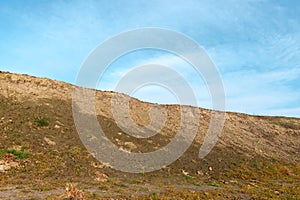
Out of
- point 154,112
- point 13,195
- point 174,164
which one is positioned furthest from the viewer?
point 154,112

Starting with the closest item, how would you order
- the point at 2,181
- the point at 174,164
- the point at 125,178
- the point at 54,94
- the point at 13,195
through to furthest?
the point at 13,195 < the point at 2,181 < the point at 125,178 < the point at 174,164 < the point at 54,94

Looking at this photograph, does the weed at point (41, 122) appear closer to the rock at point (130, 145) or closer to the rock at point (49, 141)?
the rock at point (49, 141)

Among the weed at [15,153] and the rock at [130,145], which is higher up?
the rock at [130,145]

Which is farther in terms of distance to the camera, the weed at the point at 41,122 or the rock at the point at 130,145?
the rock at the point at 130,145

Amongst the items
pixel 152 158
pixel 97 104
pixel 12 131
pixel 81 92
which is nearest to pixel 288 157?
pixel 152 158

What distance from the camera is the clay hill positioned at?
24094mm

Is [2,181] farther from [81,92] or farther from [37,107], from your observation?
[81,92]

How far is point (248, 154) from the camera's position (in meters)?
47.5

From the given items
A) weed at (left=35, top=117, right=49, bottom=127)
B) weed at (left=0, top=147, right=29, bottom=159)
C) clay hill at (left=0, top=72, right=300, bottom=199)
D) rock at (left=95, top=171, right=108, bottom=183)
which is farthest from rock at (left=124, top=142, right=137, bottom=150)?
weed at (left=0, top=147, right=29, bottom=159)

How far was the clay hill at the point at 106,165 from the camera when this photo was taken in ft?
79.0

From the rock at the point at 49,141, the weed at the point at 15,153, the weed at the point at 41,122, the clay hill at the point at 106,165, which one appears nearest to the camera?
the clay hill at the point at 106,165

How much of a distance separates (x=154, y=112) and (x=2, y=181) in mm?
33263

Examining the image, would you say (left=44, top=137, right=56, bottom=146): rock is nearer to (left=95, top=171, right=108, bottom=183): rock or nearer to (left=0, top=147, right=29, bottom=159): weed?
(left=0, top=147, right=29, bottom=159): weed

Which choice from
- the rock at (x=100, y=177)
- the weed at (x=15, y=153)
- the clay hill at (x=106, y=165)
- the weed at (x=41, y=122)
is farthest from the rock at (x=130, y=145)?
the weed at (x=15, y=153)
